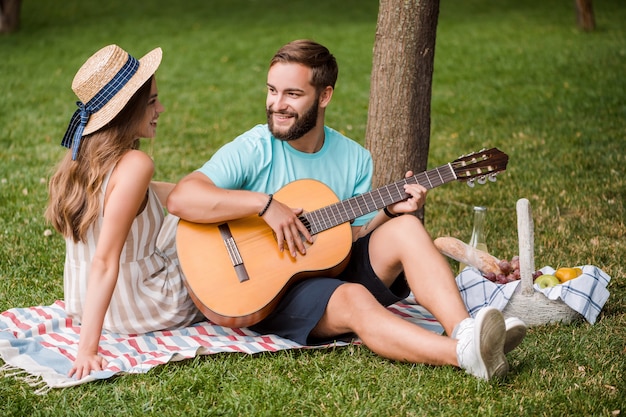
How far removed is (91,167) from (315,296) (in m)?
1.08

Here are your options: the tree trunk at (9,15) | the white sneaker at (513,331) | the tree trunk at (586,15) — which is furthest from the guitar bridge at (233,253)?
the tree trunk at (9,15)

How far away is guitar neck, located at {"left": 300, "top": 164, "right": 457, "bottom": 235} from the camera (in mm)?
3498

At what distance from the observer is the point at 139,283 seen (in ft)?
11.7

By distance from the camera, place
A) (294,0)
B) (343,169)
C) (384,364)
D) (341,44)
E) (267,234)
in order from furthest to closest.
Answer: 1. (294,0)
2. (341,44)
3. (343,169)
4. (267,234)
5. (384,364)

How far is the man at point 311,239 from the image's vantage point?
124 inches

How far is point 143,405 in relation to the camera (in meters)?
2.98

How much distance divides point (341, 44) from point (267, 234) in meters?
8.79

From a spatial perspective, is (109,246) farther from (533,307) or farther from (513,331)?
(533,307)

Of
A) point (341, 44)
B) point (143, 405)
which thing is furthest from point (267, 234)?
point (341, 44)

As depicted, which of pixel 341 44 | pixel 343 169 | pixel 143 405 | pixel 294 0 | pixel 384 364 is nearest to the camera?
pixel 143 405

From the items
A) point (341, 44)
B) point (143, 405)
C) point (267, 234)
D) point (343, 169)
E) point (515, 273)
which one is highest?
point (341, 44)

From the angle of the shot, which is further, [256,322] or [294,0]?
[294,0]

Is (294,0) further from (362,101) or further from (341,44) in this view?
(362,101)

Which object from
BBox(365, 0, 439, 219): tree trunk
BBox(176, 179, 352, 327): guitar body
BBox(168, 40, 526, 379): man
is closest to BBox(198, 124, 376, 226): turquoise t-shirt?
BBox(168, 40, 526, 379): man
